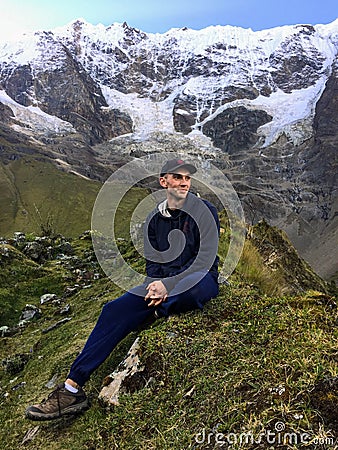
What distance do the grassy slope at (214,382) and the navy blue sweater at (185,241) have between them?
817 mm

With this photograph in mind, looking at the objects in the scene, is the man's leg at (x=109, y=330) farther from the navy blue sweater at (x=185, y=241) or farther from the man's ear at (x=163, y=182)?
the man's ear at (x=163, y=182)

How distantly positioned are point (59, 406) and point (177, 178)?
419 cm

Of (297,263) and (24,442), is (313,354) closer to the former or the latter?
(24,442)

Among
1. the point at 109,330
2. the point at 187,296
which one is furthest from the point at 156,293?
the point at 109,330

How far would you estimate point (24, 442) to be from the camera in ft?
16.7

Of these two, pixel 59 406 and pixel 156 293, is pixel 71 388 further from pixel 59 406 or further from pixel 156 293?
pixel 156 293

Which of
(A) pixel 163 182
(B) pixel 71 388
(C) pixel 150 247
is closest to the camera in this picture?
(B) pixel 71 388

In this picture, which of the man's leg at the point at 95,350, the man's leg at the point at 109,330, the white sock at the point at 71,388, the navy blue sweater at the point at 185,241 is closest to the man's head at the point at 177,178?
the navy blue sweater at the point at 185,241

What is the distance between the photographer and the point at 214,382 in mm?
4391

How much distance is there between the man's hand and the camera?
617cm

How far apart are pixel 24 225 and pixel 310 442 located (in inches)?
7297

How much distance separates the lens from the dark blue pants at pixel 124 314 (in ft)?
18.4

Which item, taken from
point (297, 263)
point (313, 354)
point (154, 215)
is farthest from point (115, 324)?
point (297, 263)

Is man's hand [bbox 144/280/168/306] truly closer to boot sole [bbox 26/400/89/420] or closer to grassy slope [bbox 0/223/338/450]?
grassy slope [bbox 0/223/338/450]
